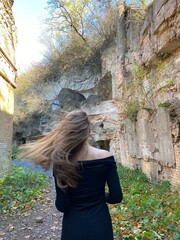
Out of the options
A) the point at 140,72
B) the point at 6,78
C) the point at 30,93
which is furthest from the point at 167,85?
the point at 30,93

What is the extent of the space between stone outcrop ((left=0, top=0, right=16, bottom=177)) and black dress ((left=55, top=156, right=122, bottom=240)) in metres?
6.15

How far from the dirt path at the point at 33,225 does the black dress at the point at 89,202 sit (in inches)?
98.5

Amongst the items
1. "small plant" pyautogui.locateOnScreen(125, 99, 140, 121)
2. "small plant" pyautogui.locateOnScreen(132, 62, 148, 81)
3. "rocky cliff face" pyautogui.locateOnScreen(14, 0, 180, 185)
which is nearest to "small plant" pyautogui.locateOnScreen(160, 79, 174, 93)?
"rocky cliff face" pyautogui.locateOnScreen(14, 0, 180, 185)

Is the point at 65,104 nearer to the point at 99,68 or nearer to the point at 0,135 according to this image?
the point at 99,68

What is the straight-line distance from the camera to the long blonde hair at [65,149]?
5.21 feet

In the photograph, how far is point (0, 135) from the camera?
7082 millimetres

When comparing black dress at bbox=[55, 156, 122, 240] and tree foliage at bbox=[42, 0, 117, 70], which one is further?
tree foliage at bbox=[42, 0, 117, 70]

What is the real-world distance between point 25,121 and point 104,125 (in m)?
10.4

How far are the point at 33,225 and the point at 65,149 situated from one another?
11.4 feet

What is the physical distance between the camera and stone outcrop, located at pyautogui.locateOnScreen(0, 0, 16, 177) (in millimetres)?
7090

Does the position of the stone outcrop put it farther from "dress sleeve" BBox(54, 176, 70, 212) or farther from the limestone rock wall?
"dress sleeve" BBox(54, 176, 70, 212)

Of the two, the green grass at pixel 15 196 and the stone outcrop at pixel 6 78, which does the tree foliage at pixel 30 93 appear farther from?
the green grass at pixel 15 196

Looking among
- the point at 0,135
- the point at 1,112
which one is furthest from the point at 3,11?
the point at 0,135

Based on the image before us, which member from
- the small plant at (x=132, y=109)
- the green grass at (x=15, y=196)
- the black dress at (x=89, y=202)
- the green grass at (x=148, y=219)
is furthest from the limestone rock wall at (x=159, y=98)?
the black dress at (x=89, y=202)
